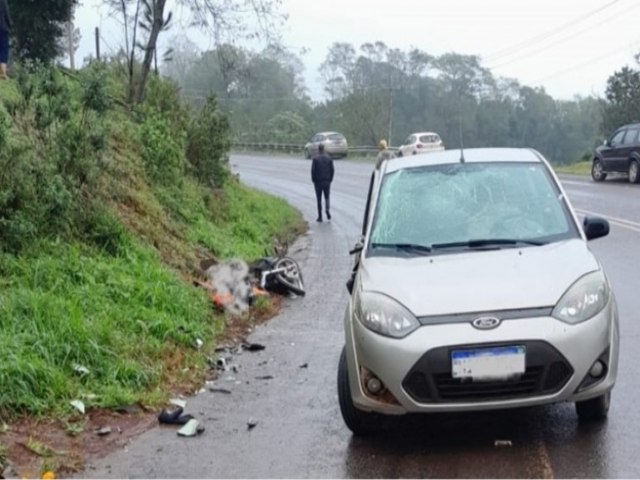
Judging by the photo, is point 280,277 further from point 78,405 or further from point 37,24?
point 37,24

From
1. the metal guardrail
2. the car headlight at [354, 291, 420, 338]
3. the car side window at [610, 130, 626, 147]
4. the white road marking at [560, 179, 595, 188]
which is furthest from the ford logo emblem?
the metal guardrail

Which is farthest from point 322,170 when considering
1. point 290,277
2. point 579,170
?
point 579,170

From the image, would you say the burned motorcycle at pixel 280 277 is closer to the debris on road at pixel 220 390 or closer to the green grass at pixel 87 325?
the green grass at pixel 87 325

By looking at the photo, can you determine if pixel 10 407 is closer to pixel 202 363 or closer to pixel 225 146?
pixel 202 363

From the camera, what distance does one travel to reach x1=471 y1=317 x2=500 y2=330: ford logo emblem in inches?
193

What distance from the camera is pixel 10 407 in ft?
19.5

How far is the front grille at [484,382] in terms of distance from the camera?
4.88m

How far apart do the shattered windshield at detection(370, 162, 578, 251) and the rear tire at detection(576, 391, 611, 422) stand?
1.07 m

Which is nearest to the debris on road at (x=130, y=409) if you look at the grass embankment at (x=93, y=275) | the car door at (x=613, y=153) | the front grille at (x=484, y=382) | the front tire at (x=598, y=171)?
the grass embankment at (x=93, y=275)

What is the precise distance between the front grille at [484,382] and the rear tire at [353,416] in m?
0.60

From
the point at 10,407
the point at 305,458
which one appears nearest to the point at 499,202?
the point at 305,458

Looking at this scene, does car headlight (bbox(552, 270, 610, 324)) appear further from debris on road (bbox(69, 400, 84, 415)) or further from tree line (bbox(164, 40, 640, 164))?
tree line (bbox(164, 40, 640, 164))

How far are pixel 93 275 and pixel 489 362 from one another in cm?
495

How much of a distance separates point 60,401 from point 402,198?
9.26ft
